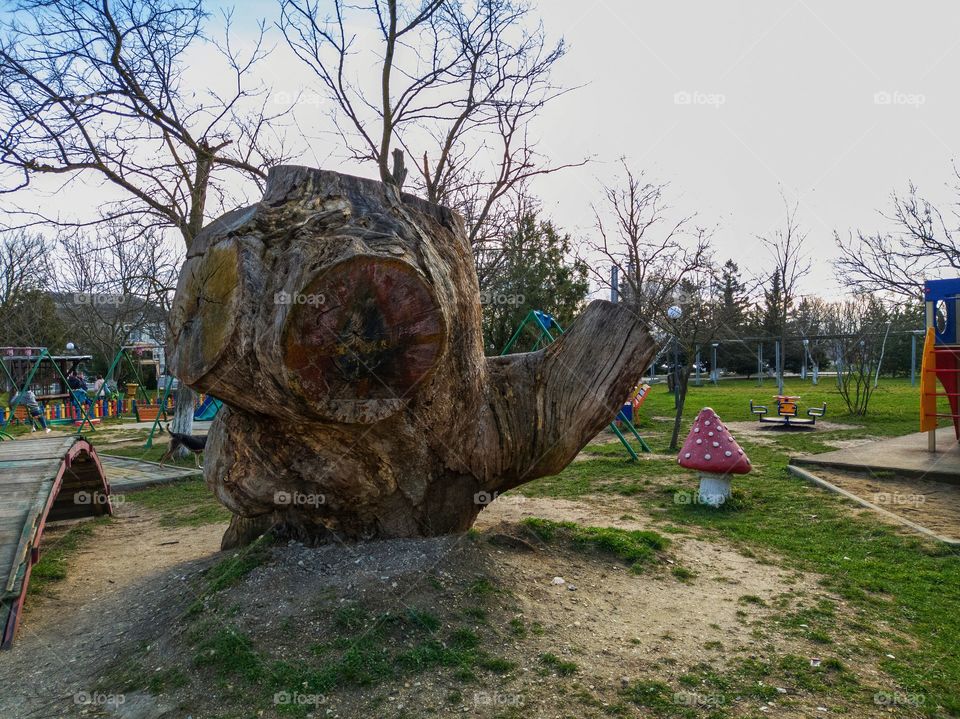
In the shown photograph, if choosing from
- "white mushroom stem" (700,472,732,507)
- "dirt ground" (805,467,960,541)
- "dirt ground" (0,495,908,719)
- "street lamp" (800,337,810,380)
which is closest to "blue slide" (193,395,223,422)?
"dirt ground" (0,495,908,719)

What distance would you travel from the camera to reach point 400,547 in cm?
391

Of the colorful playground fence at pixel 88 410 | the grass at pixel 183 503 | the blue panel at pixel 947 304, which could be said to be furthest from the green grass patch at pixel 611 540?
the colorful playground fence at pixel 88 410

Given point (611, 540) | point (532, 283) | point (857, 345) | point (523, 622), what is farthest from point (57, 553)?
point (857, 345)

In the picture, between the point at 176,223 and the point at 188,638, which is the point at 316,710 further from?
the point at 176,223

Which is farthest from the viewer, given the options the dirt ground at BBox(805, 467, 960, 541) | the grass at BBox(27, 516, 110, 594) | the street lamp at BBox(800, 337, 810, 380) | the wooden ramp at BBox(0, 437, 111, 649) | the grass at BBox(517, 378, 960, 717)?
the street lamp at BBox(800, 337, 810, 380)

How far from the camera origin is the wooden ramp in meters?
3.86

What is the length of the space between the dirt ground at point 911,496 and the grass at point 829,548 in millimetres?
410

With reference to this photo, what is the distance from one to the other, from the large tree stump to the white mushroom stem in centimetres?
309

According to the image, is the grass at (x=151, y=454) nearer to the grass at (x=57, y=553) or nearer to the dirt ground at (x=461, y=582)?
the grass at (x=57, y=553)

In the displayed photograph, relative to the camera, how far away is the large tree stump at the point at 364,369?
289 centimetres

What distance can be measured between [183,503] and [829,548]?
739 centimetres

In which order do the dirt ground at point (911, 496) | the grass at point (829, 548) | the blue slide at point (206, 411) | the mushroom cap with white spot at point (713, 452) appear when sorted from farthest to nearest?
the blue slide at point (206, 411), the mushroom cap with white spot at point (713, 452), the dirt ground at point (911, 496), the grass at point (829, 548)

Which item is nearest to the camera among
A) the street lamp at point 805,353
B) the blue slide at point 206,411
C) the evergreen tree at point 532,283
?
the blue slide at point 206,411

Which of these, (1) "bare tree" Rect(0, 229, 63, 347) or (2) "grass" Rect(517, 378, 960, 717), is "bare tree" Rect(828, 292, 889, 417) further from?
(1) "bare tree" Rect(0, 229, 63, 347)
